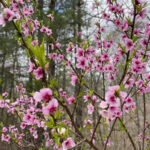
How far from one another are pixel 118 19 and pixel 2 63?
1170 centimetres

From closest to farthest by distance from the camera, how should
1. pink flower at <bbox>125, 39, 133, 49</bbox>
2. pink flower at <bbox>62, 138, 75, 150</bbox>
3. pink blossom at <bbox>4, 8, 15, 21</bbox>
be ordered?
1. pink flower at <bbox>62, 138, 75, 150</bbox>
2. pink blossom at <bbox>4, 8, 15, 21</bbox>
3. pink flower at <bbox>125, 39, 133, 49</bbox>

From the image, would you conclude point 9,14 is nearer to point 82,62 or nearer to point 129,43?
point 82,62

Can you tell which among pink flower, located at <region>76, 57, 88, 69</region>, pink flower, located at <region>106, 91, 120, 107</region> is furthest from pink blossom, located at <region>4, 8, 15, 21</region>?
pink flower, located at <region>106, 91, 120, 107</region>

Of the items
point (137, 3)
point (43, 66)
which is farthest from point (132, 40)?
point (43, 66)

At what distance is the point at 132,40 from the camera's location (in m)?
1.88

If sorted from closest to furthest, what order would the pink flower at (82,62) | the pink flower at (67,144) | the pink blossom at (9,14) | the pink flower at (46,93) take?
the pink flower at (46,93), the pink flower at (67,144), the pink blossom at (9,14), the pink flower at (82,62)

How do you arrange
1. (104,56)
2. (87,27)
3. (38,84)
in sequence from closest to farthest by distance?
1. (104,56)
2. (38,84)
3. (87,27)

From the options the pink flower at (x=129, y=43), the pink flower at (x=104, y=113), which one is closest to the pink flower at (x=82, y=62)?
the pink flower at (x=129, y=43)

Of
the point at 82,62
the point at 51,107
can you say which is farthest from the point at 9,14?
the point at 51,107

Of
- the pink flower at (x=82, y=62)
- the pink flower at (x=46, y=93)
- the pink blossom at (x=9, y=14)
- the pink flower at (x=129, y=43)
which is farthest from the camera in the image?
the pink flower at (x=82, y=62)

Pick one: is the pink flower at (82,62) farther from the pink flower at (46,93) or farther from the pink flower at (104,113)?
the pink flower at (46,93)

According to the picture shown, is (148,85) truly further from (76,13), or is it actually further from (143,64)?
(76,13)

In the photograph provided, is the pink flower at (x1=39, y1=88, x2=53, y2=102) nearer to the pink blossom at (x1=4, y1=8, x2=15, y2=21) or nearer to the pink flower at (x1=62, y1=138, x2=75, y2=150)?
the pink flower at (x1=62, y1=138, x2=75, y2=150)

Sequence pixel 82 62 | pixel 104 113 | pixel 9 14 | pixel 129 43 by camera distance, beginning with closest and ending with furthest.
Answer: pixel 104 113 → pixel 9 14 → pixel 129 43 → pixel 82 62
